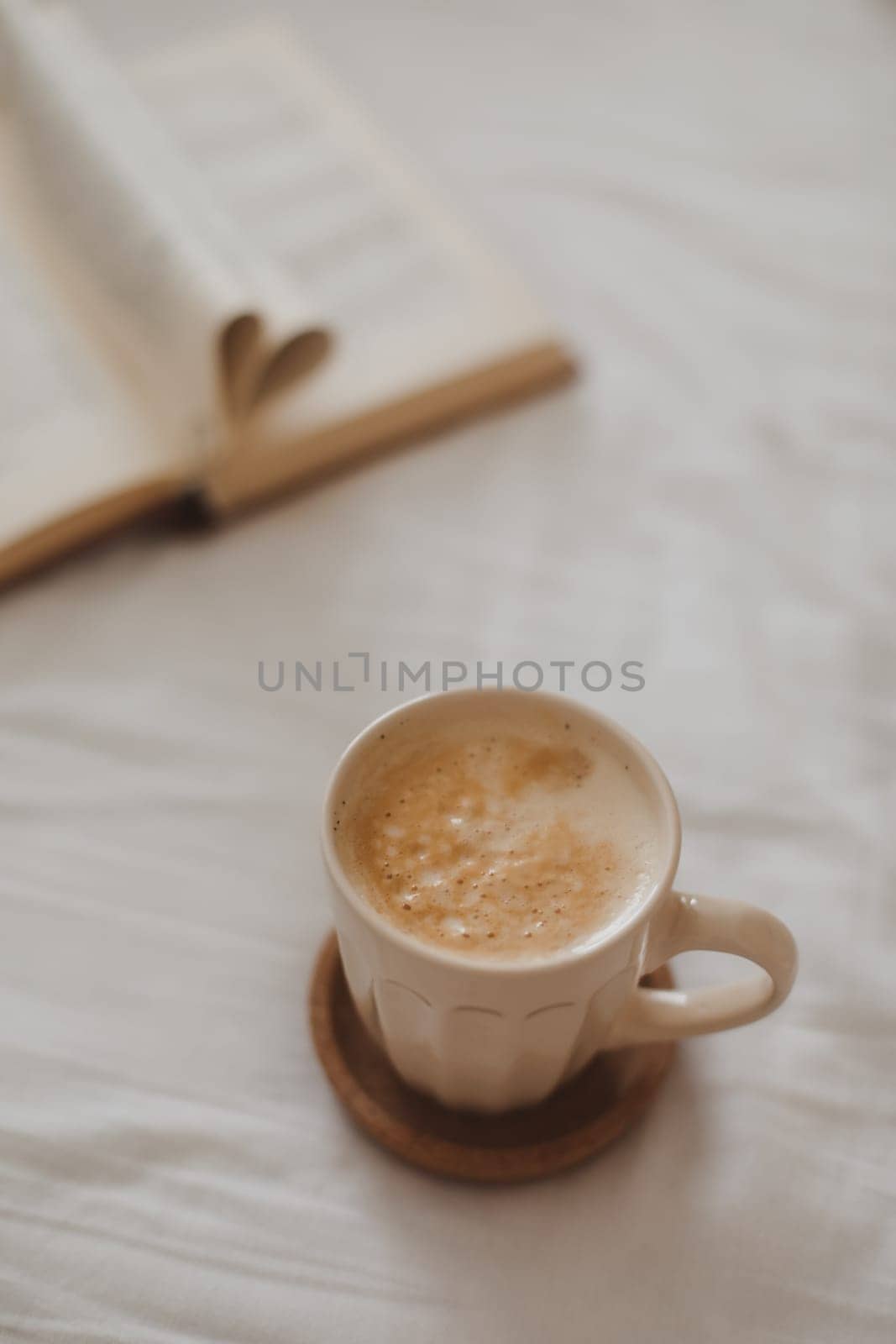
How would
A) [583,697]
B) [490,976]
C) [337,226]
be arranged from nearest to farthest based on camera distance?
1. [490,976]
2. [583,697]
3. [337,226]

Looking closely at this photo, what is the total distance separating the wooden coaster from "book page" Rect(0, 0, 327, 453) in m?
0.36

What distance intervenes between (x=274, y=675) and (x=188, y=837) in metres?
0.10

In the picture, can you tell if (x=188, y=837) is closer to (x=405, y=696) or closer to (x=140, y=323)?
(x=405, y=696)

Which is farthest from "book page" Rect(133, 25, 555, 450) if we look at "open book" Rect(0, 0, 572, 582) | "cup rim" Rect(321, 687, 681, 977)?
"cup rim" Rect(321, 687, 681, 977)

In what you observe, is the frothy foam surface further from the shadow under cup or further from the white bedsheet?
the white bedsheet

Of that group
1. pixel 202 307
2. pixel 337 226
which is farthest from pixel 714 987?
pixel 337 226

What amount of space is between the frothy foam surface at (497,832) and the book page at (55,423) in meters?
0.30

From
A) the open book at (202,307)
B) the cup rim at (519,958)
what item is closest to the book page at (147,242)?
the open book at (202,307)

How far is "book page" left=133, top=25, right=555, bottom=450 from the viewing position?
0.74 m

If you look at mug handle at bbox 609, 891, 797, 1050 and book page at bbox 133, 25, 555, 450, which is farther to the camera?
book page at bbox 133, 25, 555, 450

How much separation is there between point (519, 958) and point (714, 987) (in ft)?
0.29

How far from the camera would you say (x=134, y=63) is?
0.95 m

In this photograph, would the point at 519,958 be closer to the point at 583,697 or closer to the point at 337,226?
the point at 583,697

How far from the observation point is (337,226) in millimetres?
832
